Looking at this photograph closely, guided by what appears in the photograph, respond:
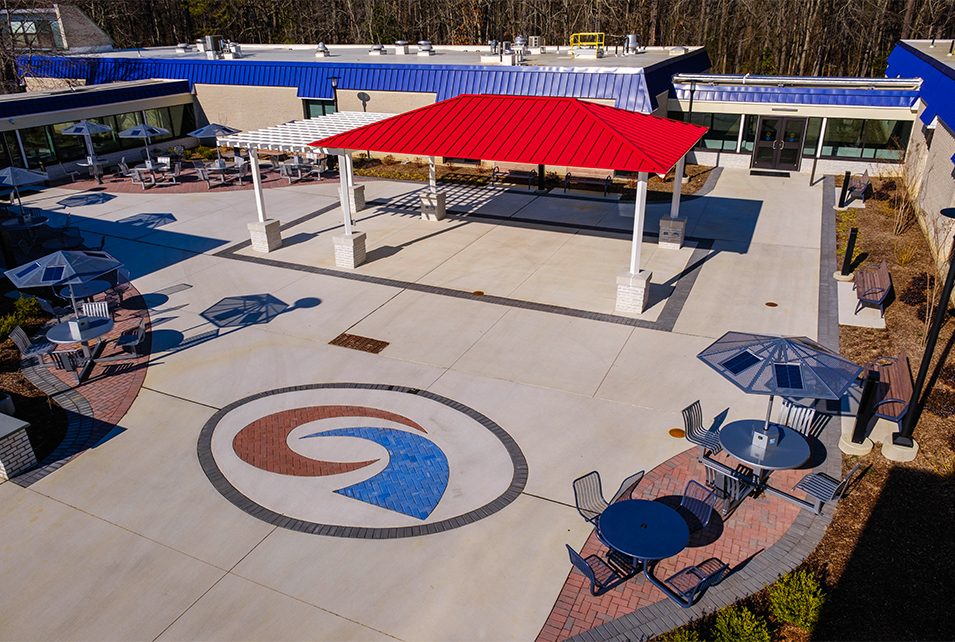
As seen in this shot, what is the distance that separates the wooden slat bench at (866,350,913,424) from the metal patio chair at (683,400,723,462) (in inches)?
111

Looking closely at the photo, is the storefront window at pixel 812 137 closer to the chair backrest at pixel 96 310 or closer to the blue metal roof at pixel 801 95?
the blue metal roof at pixel 801 95

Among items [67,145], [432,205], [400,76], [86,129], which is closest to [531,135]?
[432,205]

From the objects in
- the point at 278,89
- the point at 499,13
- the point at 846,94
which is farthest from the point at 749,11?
the point at 278,89

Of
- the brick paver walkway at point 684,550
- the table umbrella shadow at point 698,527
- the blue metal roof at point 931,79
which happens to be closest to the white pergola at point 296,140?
the brick paver walkway at point 684,550

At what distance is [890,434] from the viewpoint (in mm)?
10297

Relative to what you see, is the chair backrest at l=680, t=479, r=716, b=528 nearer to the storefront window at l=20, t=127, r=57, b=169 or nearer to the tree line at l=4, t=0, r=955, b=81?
the storefront window at l=20, t=127, r=57, b=169

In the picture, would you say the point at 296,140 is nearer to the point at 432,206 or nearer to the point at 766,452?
the point at 432,206

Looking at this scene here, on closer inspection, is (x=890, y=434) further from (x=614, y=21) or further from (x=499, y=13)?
(x=499, y=13)

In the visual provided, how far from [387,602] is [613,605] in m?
2.79

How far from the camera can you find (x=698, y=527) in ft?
29.1

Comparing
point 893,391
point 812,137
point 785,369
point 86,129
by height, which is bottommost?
point 893,391

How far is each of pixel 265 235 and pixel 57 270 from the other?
6938mm

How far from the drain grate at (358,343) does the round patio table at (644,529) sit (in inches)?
274

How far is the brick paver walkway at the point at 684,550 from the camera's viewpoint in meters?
7.70
